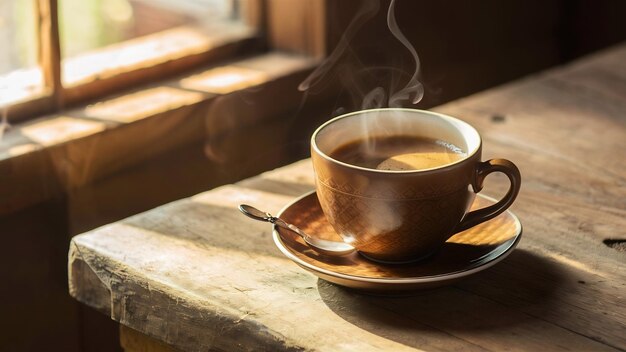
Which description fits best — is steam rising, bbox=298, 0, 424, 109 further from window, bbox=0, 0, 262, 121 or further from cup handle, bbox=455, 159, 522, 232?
cup handle, bbox=455, 159, 522, 232

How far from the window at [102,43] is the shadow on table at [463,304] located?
0.72 m

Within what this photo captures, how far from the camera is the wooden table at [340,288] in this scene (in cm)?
83

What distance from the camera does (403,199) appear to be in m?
0.85

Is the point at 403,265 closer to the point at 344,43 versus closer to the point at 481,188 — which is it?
the point at 481,188

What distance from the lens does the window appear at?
1.44m

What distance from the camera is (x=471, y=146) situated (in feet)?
2.98

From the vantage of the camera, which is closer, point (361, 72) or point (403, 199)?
point (403, 199)

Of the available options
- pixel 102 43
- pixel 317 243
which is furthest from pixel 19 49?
pixel 317 243

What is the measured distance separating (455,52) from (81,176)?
101cm

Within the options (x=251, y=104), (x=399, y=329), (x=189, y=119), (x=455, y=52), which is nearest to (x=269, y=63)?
(x=251, y=104)

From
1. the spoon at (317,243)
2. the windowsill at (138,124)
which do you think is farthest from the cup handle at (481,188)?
the windowsill at (138,124)

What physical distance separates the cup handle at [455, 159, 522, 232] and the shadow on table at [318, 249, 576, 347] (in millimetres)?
57

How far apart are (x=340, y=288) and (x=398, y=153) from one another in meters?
0.15

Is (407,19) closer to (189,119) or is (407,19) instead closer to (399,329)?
(189,119)
